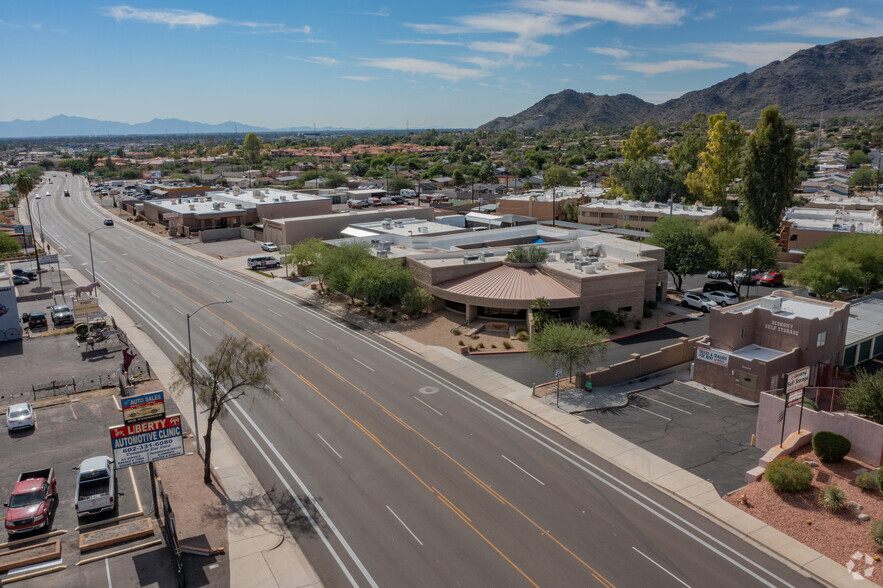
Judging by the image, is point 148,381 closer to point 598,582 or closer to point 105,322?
point 105,322

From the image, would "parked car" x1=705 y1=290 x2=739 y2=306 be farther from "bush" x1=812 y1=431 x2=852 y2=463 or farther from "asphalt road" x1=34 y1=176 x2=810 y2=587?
"asphalt road" x1=34 y1=176 x2=810 y2=587

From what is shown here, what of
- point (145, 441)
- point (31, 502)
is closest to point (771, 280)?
point (145, 441)

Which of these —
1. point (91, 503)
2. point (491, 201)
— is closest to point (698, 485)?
point (91, 503)

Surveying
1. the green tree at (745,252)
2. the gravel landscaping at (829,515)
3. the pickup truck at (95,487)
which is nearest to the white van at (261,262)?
the pickup truck at (95,487)

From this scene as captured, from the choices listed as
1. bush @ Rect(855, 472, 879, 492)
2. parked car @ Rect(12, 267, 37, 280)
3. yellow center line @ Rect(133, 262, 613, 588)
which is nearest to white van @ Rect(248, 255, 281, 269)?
yellow center line @ Rect(133, 262, 613, 588)

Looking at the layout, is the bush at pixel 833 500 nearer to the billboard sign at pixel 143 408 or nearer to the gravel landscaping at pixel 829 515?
the gravel landscaping at pixel 829 515

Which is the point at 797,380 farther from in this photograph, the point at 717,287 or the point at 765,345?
the point at 717,287

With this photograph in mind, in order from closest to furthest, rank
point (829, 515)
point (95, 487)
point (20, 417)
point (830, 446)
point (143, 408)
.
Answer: point (829, 515) < point (95, 487) < point (143, 408) < point (830, 446) < point (20, 417)
